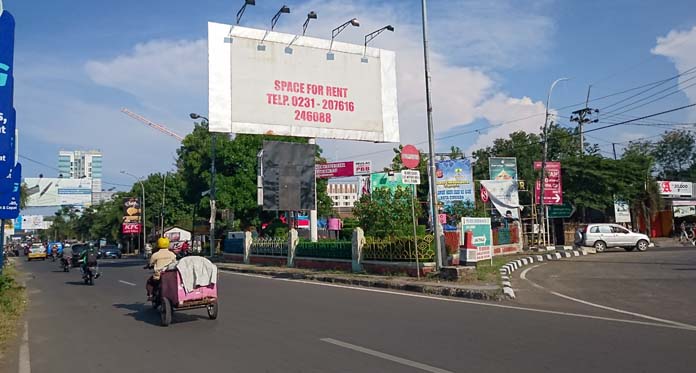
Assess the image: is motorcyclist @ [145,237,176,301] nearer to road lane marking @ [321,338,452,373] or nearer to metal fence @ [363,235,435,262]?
road lane marking @ [321,338,452,373]

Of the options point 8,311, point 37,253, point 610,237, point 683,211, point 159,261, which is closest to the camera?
point 159,261

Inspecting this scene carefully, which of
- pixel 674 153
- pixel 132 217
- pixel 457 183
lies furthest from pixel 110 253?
pixel 674 153

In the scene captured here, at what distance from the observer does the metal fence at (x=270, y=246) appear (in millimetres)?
28298

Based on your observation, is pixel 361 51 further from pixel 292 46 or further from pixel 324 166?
pixel 324 166

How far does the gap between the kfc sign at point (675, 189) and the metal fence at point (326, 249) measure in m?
32.4

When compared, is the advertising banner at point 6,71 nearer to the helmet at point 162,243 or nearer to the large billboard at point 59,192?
the helmet at point 162,243

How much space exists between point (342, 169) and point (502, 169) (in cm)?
2010

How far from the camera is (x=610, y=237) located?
30406mm

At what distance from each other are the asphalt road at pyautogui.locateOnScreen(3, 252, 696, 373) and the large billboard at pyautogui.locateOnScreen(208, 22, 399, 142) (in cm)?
1195

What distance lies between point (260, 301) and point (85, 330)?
14.6 feet

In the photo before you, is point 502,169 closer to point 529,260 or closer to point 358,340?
point 529,260

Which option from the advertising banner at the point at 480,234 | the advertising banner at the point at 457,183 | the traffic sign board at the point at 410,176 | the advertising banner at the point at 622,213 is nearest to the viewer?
the traffic sign board at the point at 410,176

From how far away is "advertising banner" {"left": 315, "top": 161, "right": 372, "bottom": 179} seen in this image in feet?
157

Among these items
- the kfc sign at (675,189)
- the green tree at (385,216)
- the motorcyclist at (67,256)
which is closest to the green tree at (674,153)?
the kfc sign at (675,189)
